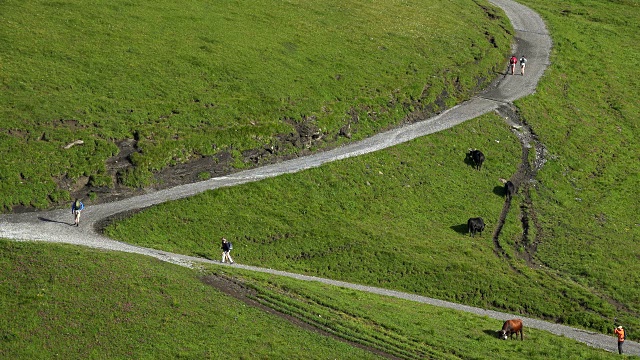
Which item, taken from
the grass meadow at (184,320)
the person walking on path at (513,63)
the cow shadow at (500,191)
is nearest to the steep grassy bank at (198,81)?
the person walking on path at (513,63)

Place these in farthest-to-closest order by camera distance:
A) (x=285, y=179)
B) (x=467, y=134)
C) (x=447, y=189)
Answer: (x=467, y=134) < (x=447, y=189) < (x=285, y=179)

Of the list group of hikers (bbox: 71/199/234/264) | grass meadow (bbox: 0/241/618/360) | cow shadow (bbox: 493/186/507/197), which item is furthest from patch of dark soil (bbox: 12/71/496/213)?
grass meadow (bbox: 0/241/618/360)

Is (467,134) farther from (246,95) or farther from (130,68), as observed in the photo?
(130,68)

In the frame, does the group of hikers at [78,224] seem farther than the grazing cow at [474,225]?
No

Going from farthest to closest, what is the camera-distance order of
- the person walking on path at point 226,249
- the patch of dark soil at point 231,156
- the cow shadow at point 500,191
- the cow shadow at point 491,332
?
the cow shadow at point 500,191 → the patch of dark soil at point 231,156 → the person walking on path at point 226,249 → the cow shadow at point 491,332

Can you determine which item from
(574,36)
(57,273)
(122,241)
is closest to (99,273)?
(57,273)

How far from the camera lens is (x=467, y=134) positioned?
93312 mm

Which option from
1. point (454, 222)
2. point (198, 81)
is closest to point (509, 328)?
point (454, 222)

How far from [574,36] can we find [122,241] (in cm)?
8199

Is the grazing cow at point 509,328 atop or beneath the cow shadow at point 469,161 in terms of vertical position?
beneath

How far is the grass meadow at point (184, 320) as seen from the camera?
5006 centimetres

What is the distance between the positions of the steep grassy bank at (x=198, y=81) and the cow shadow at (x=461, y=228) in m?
15.1

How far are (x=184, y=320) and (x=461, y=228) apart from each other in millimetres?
33533

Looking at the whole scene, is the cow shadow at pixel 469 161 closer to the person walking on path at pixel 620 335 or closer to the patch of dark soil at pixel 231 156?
the patch of dark soil at pixel 231 156
